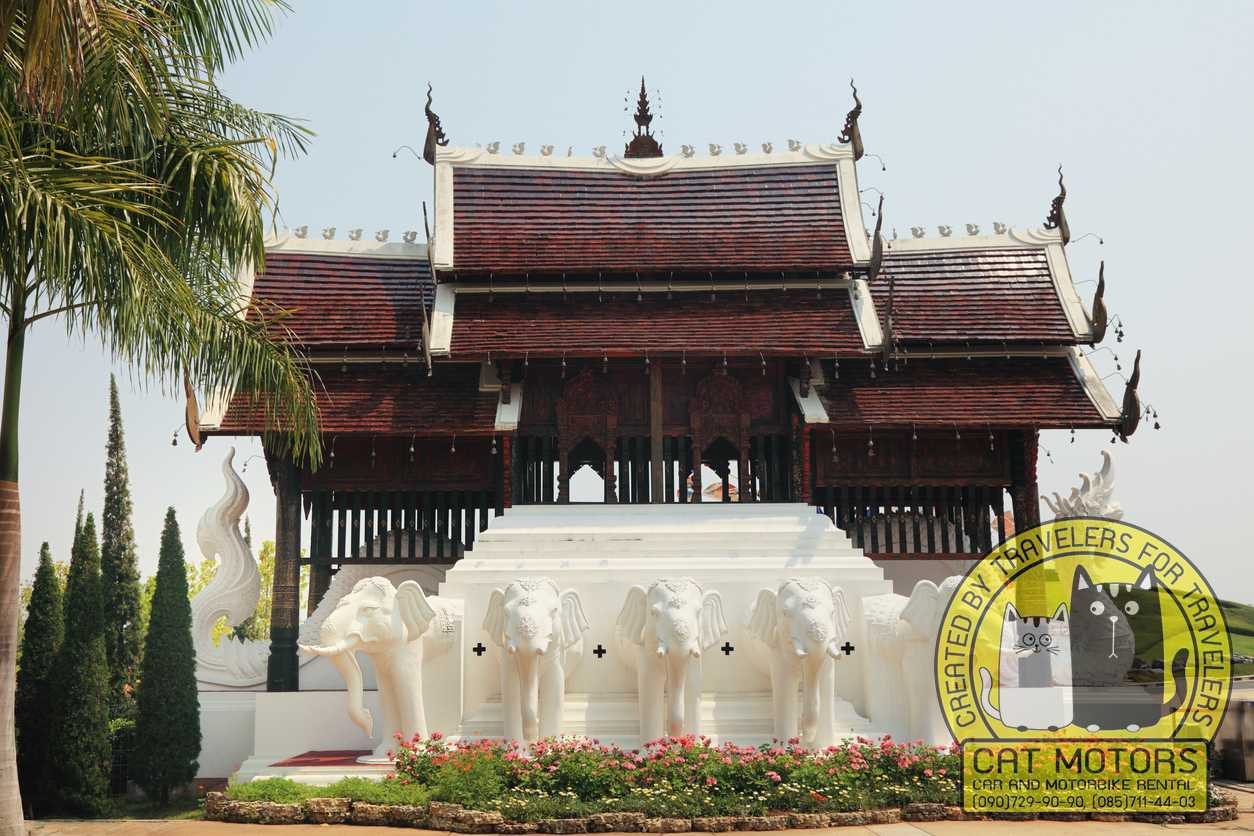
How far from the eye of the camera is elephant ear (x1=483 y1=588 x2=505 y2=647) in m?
11.6

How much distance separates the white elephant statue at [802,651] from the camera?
37.2 ft

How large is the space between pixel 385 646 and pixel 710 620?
292 cm

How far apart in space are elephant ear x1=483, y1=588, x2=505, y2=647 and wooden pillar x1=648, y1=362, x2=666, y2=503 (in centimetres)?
411

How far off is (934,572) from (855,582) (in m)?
4.48

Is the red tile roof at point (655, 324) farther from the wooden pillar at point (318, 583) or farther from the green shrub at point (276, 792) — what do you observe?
the green shrub at point (276, 792)

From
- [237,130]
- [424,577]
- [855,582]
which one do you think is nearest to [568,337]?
[424,577]

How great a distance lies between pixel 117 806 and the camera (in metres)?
14.5

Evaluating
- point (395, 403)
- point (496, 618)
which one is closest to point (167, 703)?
point (395, 403)

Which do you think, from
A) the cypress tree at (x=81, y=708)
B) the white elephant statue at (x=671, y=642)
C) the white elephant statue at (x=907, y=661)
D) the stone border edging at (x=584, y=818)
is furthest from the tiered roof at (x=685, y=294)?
the stone border edging at (x=584, y=818)

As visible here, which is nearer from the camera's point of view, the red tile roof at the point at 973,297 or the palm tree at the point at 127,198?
the palm tree at the point at 127,198

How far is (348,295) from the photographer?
56.6ft

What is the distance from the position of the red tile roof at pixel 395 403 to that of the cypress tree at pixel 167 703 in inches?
87.1

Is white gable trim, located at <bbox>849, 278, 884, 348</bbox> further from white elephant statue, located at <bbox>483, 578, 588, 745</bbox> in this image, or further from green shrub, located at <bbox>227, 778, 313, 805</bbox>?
green shrub, located at <bbox>227, 778, 313, 805</bbox>

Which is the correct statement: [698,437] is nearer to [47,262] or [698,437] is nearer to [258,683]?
[258,683]
